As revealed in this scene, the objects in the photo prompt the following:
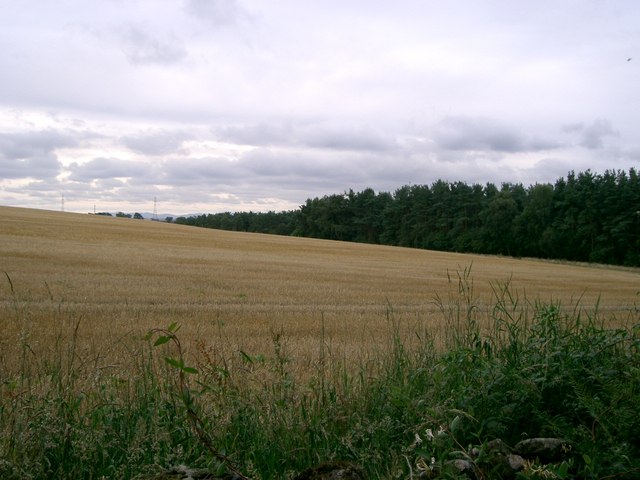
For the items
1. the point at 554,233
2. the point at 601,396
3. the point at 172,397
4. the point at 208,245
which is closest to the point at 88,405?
the point at 172,397

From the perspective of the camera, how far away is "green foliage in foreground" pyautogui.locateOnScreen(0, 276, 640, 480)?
131 inches

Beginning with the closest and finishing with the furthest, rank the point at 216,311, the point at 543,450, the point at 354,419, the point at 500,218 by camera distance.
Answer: the point at 543,450, the point at 354,419, the point at 216,311, the point at 500,218

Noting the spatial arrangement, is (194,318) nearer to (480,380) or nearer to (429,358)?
(429,358)

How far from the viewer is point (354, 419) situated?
13.4 ft

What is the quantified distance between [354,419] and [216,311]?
29.9 feet

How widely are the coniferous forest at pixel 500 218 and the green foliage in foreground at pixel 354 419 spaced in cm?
5626

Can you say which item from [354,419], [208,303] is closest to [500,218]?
[208,303]

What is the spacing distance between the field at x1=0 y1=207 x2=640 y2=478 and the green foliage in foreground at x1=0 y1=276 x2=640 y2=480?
175 millimetres

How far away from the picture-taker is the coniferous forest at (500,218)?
2687 inches

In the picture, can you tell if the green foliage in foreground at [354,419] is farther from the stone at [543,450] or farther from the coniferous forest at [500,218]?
the coniferous forest at [500,218]

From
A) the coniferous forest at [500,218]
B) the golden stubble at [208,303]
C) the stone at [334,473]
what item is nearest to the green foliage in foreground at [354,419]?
the stone at [334,473]

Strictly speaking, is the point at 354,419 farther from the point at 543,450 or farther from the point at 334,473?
the point at 543,450

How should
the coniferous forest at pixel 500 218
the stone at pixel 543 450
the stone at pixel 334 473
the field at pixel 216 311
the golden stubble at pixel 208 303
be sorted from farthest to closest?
1. the coniferous forest at pixel 500 218
2. the golden stubble at pixel 208 303
3. the field at pixel 216 311
4. the stone at pixel 543 450
5. the stone at pixel 334 473

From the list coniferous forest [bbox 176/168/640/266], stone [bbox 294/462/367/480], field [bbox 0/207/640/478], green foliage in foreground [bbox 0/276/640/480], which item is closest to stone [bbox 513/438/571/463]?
green foliage in foreground [bbox 0/276/640/480]
